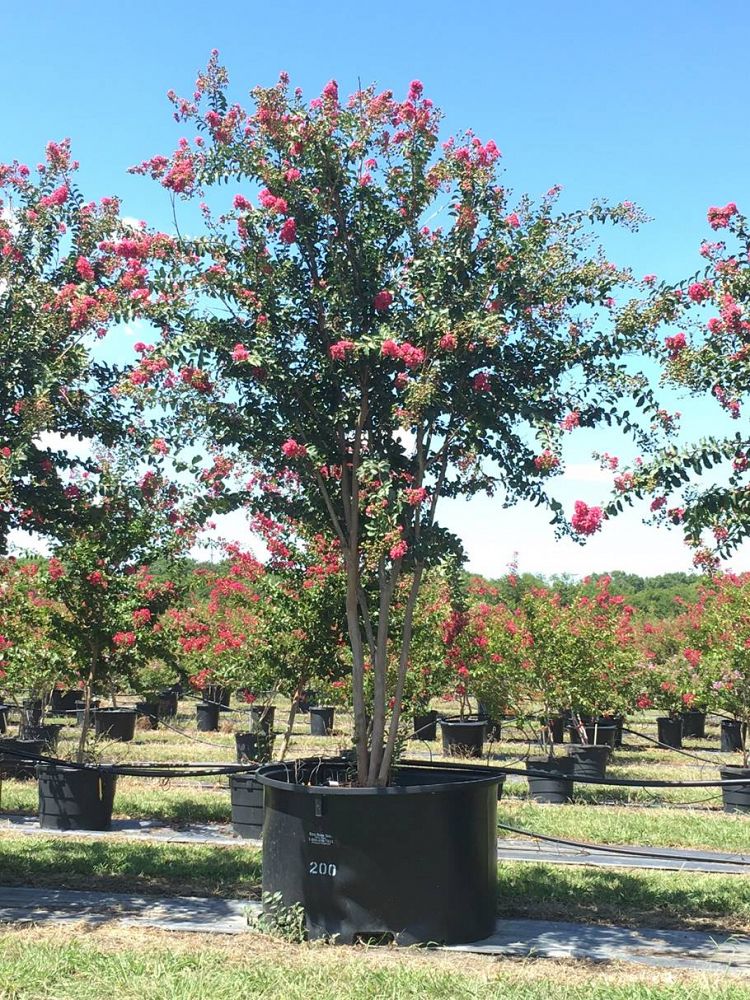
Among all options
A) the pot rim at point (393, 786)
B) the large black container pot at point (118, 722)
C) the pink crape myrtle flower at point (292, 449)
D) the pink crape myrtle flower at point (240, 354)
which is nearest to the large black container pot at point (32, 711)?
the large black container pot at point (118, 722)

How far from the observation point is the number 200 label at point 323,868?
17.3ft

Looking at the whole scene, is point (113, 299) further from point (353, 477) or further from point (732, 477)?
point (732, 477)

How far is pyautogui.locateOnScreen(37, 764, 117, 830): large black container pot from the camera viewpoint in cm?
888

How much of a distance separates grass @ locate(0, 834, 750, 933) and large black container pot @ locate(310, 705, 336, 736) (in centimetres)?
1116

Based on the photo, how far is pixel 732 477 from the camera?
18.3 ft

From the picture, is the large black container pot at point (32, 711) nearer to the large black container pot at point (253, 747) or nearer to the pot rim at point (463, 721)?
the large black container pot at point (253, 747)

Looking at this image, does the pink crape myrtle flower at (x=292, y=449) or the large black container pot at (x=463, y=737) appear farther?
the large black container pot at (x=463, y=737)

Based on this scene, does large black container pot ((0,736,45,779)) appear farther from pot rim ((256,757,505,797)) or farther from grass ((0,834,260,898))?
pot rim ((256,757,505,797))

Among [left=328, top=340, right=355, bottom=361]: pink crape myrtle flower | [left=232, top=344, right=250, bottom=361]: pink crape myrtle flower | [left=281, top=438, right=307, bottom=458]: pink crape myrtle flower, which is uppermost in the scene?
[left=328, top=340, right=355, bottom=361]: pink crape myrtle flower

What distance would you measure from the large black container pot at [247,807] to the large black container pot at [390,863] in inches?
127

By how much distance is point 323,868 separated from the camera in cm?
530

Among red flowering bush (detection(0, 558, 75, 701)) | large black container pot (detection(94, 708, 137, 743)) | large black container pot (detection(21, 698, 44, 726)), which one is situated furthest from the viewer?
large black container pot (detection(94, 708, 137, 743))

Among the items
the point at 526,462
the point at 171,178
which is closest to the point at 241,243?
the point at 171,178

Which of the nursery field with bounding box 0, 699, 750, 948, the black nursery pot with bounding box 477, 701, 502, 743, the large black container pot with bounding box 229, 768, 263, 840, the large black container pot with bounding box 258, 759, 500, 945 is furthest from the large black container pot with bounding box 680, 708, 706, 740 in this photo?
the large black container pot with bounding box 258, 759, 500, 945
